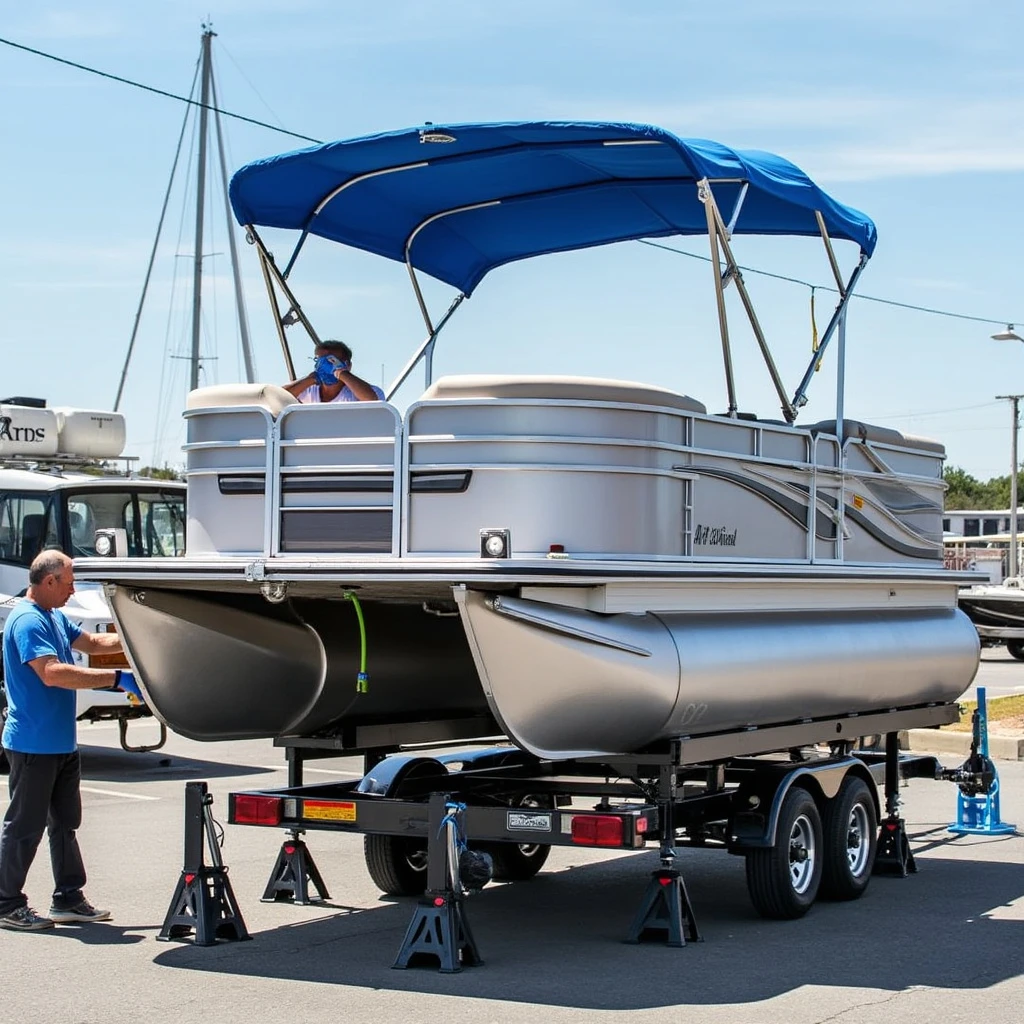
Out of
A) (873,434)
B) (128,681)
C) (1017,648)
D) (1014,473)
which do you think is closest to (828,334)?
(873,434)

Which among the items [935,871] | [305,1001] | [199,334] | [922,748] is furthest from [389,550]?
[199,334]

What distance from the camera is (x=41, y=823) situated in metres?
8.27

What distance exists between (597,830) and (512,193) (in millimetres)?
4302

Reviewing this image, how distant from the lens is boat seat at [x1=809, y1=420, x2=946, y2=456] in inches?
386

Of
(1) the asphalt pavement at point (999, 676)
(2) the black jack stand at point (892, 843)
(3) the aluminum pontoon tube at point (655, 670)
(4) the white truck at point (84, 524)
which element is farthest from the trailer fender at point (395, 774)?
(1) the asphalt pavement at point (999, 676)

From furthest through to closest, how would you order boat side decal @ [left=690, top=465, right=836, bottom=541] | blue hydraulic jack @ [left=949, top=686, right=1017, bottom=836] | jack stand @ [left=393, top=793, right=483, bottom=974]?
blue hydraulic jack @ [left=949, top=686, right=1017, bottom=836]
boat side decal @ [left=690, top=465, right=836, bottom=541]
jack stand @ [left=393, top=793, right=483, bottom=974]

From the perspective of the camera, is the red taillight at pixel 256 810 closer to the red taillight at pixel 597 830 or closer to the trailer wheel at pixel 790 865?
the red taillight at pixel 597 830

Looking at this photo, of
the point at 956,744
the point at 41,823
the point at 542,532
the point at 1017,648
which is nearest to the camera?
the point at 542,532

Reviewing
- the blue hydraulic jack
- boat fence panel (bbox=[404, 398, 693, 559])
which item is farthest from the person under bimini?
the blue hydraulic jack

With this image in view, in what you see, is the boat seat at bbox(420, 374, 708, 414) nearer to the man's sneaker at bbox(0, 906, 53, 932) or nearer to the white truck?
the man's sneaker at bbox(0, 906, 53, 932)

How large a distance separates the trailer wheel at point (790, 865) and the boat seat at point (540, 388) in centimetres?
241

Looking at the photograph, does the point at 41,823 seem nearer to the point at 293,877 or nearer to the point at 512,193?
the point at 293,877

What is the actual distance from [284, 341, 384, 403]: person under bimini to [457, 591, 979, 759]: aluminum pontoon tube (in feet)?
6.06

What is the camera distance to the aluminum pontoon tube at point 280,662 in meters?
8.52
